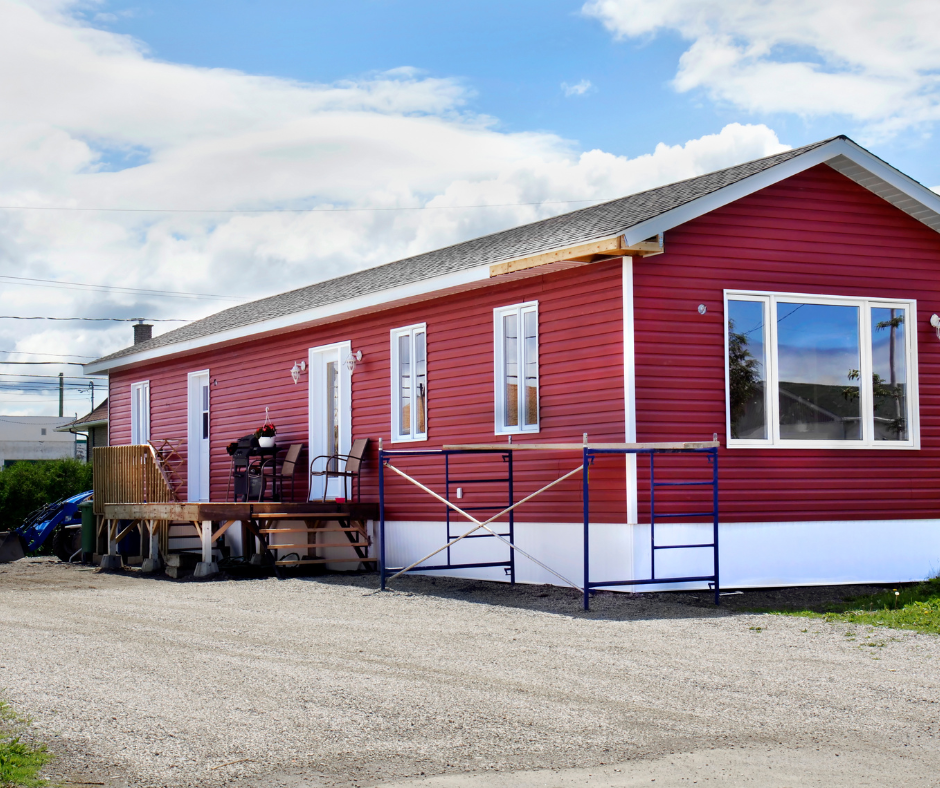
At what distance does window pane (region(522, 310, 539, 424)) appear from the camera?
11.9m

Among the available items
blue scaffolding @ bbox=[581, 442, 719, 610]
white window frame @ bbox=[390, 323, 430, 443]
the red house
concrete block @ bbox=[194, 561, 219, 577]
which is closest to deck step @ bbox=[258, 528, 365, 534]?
concrete block @ bbox=[194, 561, 219, 577]

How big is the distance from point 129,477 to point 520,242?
733 cm

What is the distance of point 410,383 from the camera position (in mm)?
13875

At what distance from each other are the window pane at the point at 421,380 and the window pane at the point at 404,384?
19 centimetres

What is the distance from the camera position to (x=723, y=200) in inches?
435

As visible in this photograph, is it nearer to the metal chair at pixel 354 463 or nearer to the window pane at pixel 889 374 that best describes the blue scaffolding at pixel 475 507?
the metal chair at pixel 354 463

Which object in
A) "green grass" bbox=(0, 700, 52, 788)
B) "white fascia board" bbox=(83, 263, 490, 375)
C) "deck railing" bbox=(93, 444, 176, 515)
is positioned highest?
"white fascia board" bbox=(83, 263, 490, 375)

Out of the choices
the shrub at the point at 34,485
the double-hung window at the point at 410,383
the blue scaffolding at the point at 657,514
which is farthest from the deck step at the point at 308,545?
the shrub at the point at 34,485

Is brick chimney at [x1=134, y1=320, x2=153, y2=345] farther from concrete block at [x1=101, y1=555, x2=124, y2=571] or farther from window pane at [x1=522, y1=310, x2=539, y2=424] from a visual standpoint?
window pane at [x1=522, y1=310, x2=539, y2=424]

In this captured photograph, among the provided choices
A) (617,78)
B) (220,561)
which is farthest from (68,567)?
(617,78)

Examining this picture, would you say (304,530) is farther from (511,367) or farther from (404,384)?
(511,367)

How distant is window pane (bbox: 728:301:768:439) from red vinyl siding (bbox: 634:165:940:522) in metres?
0.15

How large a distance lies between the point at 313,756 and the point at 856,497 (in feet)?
27.6

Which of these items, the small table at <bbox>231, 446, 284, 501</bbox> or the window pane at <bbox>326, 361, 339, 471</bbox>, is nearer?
the window pane at <bbox>326, 361, 339, 471</bbox>
